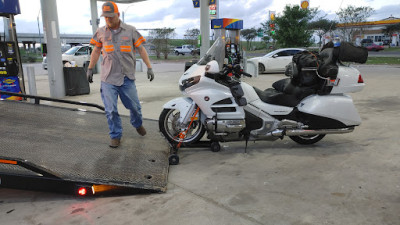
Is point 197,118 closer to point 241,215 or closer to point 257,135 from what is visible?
point 257,135

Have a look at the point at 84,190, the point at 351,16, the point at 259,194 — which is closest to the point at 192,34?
the point at 351,16

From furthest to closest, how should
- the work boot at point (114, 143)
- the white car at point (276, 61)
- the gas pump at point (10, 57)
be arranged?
1. the white car at point (276, 61)
2. the gas pump at point (10, 57)
3. the work boot at point (114, 143)

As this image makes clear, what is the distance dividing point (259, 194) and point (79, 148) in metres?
2.28

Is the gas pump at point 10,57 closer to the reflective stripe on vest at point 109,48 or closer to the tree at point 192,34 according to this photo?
the reflective stripe on vest at point 109,48

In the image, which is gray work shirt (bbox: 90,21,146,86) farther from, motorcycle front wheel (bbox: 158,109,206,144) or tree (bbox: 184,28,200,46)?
tree (bbox: 184,28,200,46)

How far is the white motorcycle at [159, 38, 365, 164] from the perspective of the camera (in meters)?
4.48

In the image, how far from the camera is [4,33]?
8.03m

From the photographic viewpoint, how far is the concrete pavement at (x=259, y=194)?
289 cm

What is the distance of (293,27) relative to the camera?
Answer: 87.1 feet

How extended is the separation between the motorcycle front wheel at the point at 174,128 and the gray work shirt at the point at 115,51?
31.8 inches

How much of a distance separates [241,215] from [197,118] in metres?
1.91

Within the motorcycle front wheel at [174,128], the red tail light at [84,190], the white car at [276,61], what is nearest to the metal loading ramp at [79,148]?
the red tail light at [84,190]

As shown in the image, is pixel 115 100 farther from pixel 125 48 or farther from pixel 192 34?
pixel 192 34

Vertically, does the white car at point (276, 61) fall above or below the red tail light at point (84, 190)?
above
